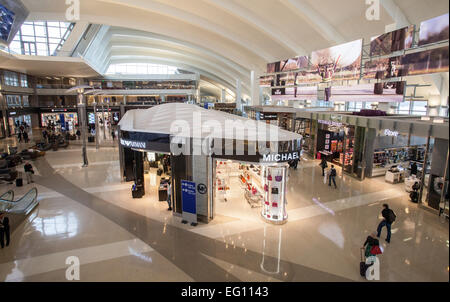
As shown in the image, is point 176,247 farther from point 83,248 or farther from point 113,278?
point 83,248

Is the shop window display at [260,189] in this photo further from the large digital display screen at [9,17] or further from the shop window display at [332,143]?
the large digital display screen at [9,17]

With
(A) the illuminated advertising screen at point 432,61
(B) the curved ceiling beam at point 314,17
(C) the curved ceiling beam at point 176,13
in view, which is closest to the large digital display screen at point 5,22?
(C) the curved ceiling beam at point 176,13

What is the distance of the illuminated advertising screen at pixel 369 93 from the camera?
13.7m

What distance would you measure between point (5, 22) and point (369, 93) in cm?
2679

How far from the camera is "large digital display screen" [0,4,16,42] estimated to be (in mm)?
19312

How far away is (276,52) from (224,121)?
2229 centimetres

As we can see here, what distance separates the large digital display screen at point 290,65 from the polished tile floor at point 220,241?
13659mm

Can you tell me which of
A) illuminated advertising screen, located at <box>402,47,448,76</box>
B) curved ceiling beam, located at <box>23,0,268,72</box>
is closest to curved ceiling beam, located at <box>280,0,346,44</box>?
curved ceiling beam, located at <box>23,0,268,72</box>

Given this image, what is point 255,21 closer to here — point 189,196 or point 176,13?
point 176,13

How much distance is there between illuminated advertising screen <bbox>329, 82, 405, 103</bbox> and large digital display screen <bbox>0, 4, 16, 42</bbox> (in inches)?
983

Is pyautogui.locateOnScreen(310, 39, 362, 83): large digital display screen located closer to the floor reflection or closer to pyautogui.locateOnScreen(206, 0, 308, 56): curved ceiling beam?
pyautogui.locateOnScreen(206, 0, 308, 56): curved ceiling beam

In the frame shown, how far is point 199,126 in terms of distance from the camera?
898 centimetres
